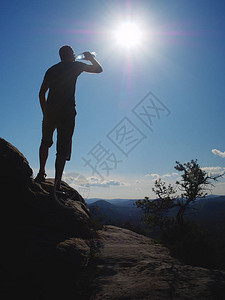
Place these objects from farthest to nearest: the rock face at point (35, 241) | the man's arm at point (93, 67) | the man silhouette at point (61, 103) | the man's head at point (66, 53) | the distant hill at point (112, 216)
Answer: the distant hill at point (112, 216) → the man's head at point (66, 53) → the man's arm at point (93, 67) → the man silhouette at point (61, 103) → the rock face at point (35, 241)

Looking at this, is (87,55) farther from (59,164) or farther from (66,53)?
(59,164)

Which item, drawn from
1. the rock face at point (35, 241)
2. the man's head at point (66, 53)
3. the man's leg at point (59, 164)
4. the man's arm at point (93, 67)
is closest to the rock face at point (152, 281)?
the rock face at point (35, 241)

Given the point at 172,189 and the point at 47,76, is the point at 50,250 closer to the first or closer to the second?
the point at 47,76

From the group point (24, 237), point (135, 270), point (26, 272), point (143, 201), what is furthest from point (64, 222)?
point (143, 201)

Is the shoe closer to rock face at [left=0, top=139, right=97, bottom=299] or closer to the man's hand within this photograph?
rock face at [left=0, top=139, right=97, bottom=299]

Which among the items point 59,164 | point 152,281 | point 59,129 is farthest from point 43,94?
point 152,281

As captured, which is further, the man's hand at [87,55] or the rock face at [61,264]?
the man's hand at [87,55]

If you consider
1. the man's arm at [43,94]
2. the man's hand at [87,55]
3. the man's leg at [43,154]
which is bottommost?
the man's leg at [43,154]

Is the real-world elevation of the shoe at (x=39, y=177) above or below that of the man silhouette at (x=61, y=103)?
below

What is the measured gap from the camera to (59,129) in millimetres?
4062

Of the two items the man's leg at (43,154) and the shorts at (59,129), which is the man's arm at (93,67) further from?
the man's leg at (43,154)

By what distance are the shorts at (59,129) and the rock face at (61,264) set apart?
2.57 ft

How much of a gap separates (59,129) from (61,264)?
267 centimetres

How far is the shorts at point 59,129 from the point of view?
4042 millimetres
